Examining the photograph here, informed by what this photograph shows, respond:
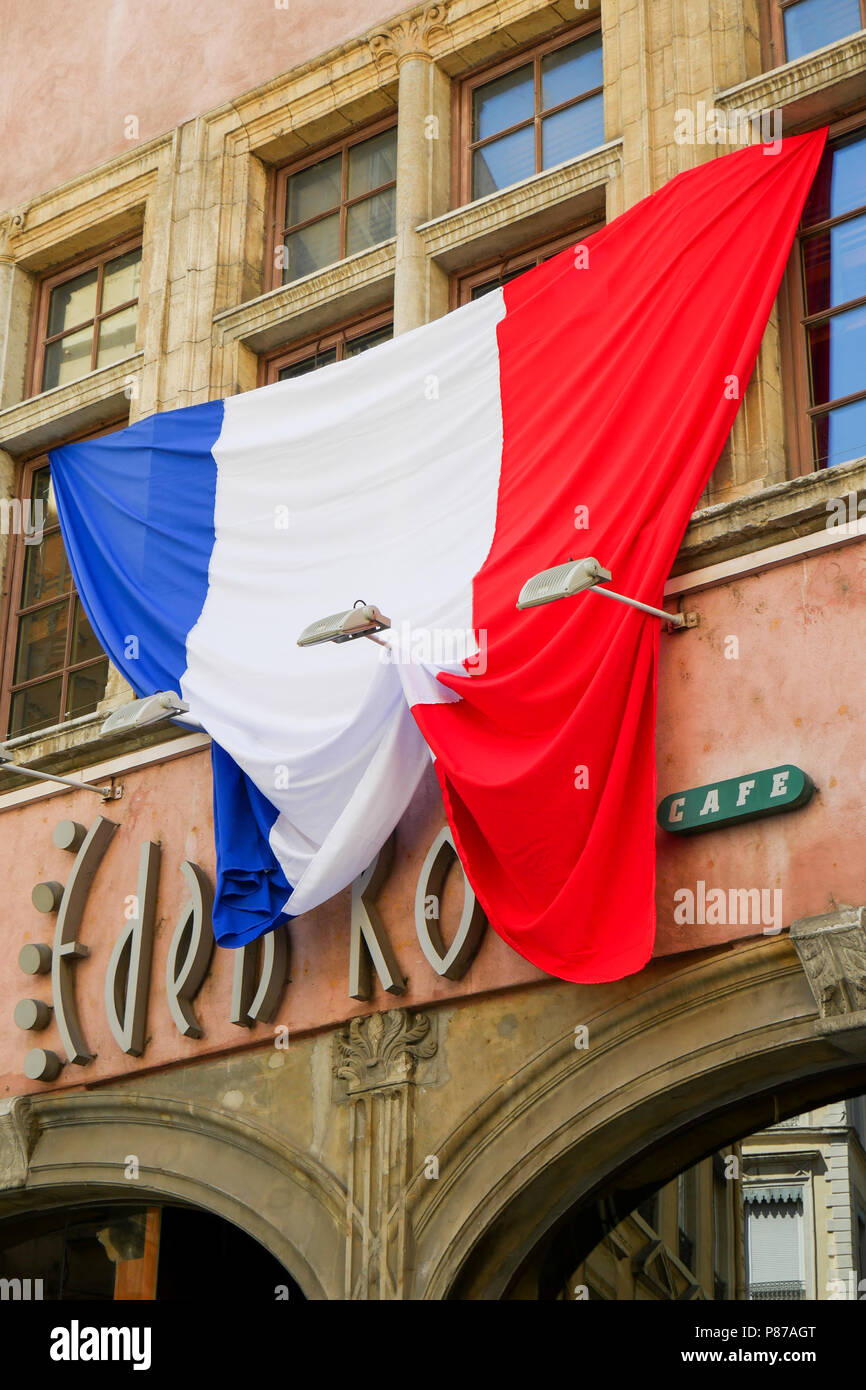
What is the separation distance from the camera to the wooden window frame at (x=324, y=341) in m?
12.3

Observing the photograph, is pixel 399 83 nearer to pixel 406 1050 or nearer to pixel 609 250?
pixel 609 250

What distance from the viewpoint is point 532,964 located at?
898 centimetres

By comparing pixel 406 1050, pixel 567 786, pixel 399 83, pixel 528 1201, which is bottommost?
pixel 528 1201

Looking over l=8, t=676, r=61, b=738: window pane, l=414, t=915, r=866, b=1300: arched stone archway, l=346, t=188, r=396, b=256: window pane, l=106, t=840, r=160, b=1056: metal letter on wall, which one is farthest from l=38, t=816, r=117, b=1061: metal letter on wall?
l=346, t=188, r=396, b=256: window pane

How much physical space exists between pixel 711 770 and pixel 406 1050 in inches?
79.5

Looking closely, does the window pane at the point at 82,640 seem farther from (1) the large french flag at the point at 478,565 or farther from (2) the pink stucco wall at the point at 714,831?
(2) the pink stucco wall at the point at 714,831

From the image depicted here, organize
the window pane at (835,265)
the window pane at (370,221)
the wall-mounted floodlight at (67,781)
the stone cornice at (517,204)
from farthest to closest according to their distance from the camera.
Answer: the window pane at (370,221)
the wall-mounted floodlight at (67,781)
the stone cornice at (517,204)
the window pane at (835,265)

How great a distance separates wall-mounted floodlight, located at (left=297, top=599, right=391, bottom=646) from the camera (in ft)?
30.4

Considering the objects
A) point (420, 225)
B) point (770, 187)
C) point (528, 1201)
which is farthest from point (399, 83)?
point (528, 1201)

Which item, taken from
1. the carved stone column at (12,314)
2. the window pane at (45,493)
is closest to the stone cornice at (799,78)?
the window pane at (45,493)

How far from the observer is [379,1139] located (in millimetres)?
9305

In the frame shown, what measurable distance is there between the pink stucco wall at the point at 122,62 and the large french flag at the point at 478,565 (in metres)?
2.91

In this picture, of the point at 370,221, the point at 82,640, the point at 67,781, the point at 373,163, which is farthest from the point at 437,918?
the point at 373,163
